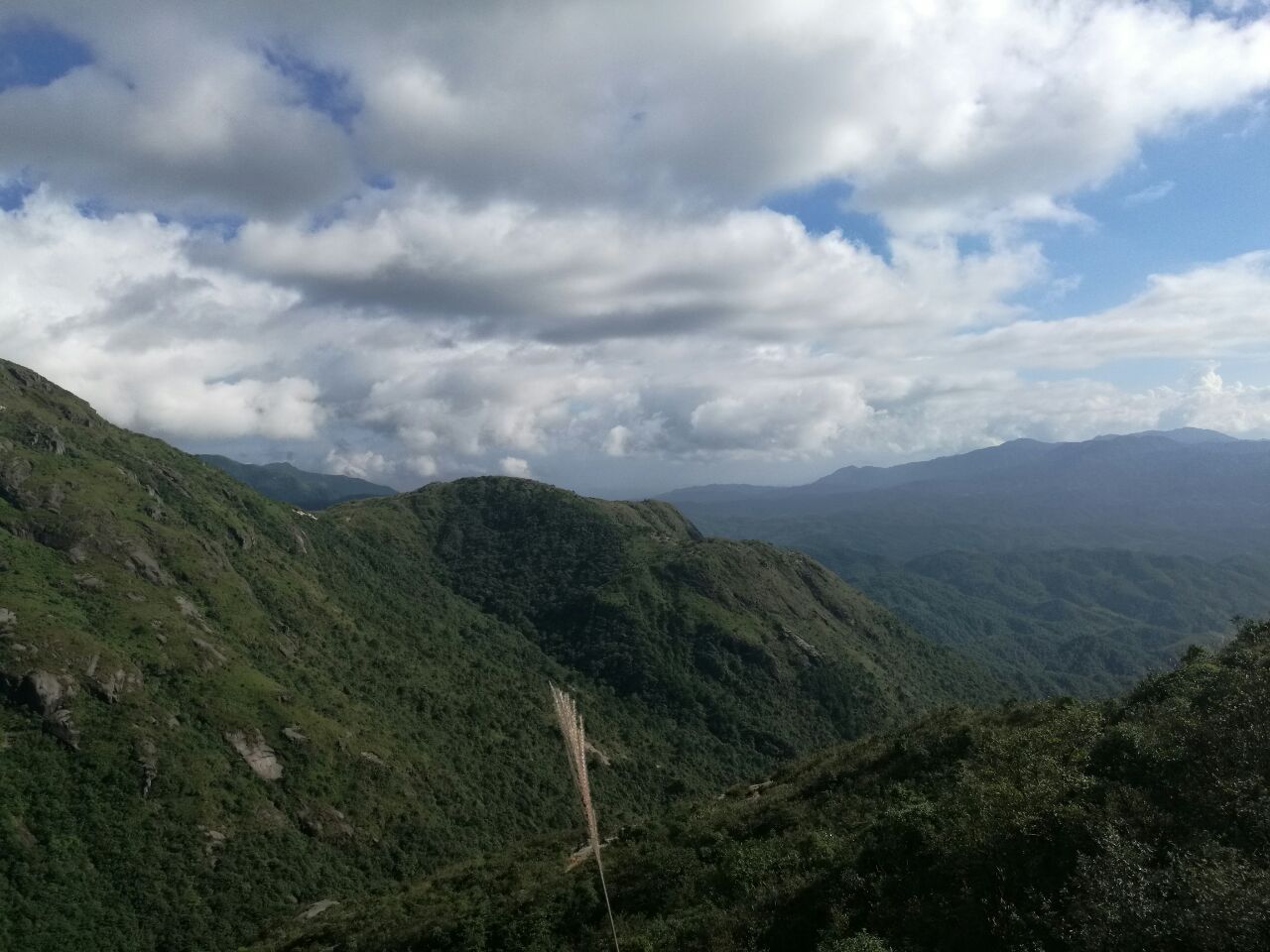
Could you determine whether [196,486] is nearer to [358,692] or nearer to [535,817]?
[358,692]

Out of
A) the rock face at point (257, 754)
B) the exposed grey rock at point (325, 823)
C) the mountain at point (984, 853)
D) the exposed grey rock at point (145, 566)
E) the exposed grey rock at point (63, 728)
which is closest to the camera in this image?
the mountain at point (984, 853)

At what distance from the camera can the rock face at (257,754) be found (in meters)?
119

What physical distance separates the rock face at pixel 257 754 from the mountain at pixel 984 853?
98129 mm

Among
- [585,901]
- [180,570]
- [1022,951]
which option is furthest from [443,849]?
[1022,951]

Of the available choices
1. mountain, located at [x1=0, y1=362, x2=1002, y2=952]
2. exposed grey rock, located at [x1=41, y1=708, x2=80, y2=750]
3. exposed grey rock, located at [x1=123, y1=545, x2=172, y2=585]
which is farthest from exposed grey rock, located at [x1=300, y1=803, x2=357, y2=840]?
exposed grey rock, located at [x1=123, y1=545, x2=172, y2=585]

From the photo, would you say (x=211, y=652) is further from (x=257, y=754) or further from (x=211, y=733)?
(x=257, y=754)

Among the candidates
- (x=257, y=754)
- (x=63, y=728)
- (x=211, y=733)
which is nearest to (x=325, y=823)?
(x=257, y=754)

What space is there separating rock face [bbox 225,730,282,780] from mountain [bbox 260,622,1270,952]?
322 ft

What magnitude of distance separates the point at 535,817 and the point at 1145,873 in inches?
5726

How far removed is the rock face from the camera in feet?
389

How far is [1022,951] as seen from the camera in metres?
14.2

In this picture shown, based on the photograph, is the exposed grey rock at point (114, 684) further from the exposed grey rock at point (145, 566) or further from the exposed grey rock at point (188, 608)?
the exposed grey rock at point (145, 566)

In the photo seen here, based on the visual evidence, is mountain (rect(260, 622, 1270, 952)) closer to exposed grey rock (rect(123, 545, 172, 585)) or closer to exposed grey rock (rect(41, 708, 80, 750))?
exposed grey rock (rect(41, 708, 80, 750))

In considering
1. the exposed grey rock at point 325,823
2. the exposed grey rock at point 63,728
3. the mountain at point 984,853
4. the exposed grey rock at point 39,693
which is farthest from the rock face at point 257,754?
the mountain at point 984,853
